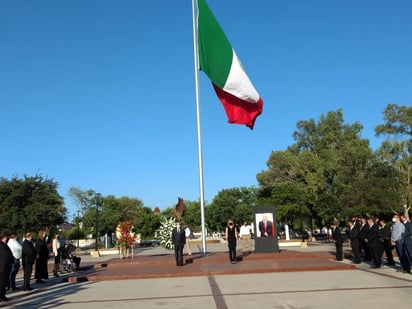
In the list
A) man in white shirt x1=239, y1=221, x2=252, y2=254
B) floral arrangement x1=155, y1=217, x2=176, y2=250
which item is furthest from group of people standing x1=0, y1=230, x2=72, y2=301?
man in white shirt x1=239, y1=221, x2=252, y2=254

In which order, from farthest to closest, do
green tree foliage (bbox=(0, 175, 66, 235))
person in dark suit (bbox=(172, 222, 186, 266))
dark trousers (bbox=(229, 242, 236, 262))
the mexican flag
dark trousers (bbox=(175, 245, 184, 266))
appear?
1. green tree foliage (bbox=(0, 175, 66, 235))
2. the mexican flag
3. dark trousers (bbox=(229, 242, 236, 262))
4. dark trousers (bbox=(175, 245, 184, 266))
5. person in dark suit (bbox=(172, 222, 186, 266))

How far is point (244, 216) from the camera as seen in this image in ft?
228

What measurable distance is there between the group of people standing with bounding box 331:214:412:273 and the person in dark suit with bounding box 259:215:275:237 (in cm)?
405

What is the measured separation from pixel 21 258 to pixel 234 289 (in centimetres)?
745

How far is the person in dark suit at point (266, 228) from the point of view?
22.7 m

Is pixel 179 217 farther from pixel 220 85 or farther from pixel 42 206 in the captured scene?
pixel 42 206

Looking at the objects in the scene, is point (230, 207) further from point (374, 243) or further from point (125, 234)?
point (374, 243)

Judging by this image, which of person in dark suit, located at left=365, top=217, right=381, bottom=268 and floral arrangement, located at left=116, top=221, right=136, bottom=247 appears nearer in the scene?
person in dark suit, located at left=365, top=217, right=381, bottom=268

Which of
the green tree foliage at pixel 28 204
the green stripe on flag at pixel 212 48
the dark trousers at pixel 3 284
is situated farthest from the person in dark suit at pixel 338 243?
the green tree foliage at pixel 28 204

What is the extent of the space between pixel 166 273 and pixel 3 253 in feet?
18.7

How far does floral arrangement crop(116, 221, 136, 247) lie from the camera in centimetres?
2313

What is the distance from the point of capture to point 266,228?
896 inches

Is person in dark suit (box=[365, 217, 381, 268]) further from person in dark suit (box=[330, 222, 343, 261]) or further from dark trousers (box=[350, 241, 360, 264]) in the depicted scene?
person in dark suit (box=[330, 222, 343, 261])

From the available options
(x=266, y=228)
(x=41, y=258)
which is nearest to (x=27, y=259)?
(x=41, y=258)
